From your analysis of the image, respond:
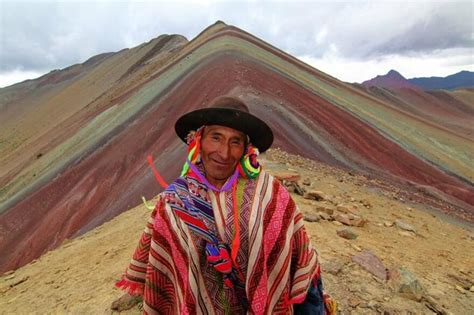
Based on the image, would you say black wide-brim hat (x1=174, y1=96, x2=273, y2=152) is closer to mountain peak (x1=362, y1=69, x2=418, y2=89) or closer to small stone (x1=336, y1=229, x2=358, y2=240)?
small stone (x1=336, y1=229, x2=358, y2=240)

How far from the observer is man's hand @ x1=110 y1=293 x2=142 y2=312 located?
394 centimetres

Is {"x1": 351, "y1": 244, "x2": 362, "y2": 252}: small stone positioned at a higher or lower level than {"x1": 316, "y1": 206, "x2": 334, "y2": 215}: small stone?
lower

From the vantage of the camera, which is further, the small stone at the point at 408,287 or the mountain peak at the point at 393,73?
the mountain peak at the point at 393,73

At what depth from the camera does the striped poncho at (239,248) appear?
2.07 m

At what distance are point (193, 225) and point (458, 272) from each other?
4222mm

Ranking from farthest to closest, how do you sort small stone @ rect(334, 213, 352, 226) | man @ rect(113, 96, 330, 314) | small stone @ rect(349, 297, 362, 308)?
small stone @ rect(334, 213, 352, 226) → small stone @ rect(349, 297, 362, 308) → man @ rect(113, 96, 330, 314)

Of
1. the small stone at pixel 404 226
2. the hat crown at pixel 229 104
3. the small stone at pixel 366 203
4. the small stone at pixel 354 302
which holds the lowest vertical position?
the small stone at pixel 404 226

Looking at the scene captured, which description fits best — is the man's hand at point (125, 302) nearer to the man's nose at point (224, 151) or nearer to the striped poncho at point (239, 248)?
the striped poncho at point (239, 248)

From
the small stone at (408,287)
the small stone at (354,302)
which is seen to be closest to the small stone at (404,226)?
the small stone at (408,287)

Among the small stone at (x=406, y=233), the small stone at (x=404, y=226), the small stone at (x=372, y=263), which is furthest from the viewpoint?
the small stone at (x=404, y=226)

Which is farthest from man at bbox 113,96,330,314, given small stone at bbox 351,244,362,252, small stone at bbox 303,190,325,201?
small stone at bbox 303,190,325,201

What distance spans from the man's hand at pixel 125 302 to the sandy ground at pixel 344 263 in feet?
0.24

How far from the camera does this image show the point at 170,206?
211cm

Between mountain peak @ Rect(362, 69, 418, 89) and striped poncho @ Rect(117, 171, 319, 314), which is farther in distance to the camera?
mountain peak @ Rect(362, 69, 418, 89)
